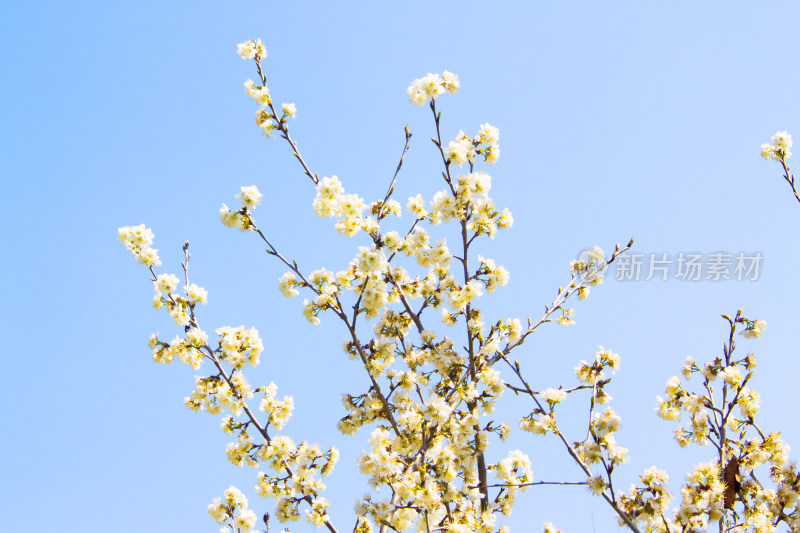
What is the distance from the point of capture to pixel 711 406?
5555mm

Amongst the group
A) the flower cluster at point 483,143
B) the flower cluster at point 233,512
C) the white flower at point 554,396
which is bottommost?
the flower cluster at point 233,512

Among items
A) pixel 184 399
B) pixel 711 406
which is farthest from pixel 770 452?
pixel 184 399

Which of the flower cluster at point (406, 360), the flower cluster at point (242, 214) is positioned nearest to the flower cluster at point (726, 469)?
the flower cluster at point (406, 360)

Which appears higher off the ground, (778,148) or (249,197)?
(778,148)

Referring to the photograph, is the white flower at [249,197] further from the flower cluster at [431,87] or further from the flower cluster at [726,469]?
the flower cluster at [726,469]

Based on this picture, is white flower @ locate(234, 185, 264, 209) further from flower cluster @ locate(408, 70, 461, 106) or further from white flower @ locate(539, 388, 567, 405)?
white flower @ locate(539, 388, 567, 405)

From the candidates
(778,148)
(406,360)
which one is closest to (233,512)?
(406,360)

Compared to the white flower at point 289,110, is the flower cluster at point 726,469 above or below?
below

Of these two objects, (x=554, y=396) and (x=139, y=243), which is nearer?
(x=554, y=396)

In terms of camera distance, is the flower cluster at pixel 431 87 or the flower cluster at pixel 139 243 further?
the flower cluster at pixel 139 243

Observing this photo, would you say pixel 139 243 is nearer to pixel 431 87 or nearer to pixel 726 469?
pixel 431 87

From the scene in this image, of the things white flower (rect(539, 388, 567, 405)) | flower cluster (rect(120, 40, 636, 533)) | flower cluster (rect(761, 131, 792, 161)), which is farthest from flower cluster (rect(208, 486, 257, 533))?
flower cluster (rect(761, 131, 792, 161))

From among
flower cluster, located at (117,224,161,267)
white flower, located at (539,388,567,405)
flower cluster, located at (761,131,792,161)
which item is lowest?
white flower, located at (539,388,567,405)

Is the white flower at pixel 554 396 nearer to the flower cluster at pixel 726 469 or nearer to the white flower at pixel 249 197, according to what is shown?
the flower cluster at pixel 726 469
